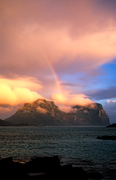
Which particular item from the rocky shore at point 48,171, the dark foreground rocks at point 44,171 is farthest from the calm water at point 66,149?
the dark foreground rocks at point 44,171

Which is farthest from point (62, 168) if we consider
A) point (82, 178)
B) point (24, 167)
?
point (24, 167)

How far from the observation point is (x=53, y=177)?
2344 centimetres

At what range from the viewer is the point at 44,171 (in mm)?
27359

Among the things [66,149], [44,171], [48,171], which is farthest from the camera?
[66,149]

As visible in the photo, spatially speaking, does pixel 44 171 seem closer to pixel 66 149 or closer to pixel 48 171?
pixel 48 171

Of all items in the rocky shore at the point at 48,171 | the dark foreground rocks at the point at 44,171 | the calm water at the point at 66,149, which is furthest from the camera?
the calm water at the point at 66,149

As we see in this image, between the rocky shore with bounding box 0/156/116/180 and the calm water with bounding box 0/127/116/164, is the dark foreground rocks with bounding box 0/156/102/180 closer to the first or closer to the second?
the rocky shore with bounding box 0/156/116/180

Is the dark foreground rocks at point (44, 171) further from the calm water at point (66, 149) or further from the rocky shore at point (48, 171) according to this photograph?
the calm water at point (66, 149)

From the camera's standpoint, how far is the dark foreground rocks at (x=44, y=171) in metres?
23.8

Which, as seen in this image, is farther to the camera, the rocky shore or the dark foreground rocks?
the rocky shore

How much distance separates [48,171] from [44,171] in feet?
2.31

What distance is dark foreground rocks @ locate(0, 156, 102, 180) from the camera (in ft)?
78.1

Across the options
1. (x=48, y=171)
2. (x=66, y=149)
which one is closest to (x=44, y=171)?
(x=48, y=171)

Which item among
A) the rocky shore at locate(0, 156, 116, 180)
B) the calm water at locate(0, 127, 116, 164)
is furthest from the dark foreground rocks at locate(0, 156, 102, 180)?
the calm water at locate(0, 127, 116, 164)
